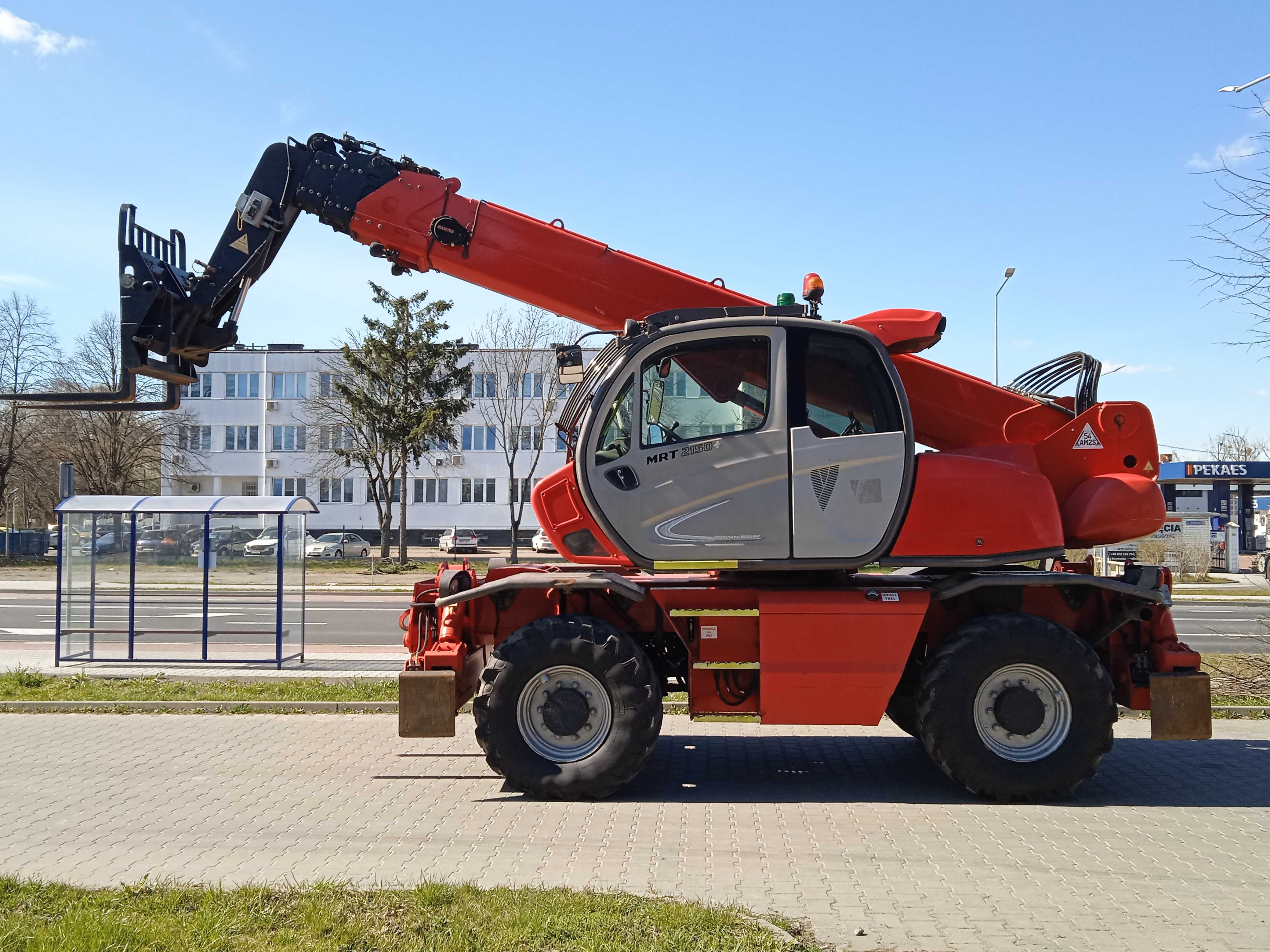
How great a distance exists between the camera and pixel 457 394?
46344mm

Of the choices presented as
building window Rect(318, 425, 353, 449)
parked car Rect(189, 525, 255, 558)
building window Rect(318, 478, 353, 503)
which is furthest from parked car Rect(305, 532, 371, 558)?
parked car Rect(189, 525, 255, 558)

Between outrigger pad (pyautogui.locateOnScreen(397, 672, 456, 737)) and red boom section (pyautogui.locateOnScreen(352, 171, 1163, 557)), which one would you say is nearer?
outrigger pad (pyautogui.locateOnScreen(397, 672, 456, 737))

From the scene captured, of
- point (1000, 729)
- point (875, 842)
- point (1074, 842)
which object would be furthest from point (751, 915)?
point (1000, 729)

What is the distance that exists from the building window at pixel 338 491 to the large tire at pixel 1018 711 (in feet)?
177

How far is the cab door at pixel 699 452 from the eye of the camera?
262 inches

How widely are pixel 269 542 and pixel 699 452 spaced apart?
878 centimetres

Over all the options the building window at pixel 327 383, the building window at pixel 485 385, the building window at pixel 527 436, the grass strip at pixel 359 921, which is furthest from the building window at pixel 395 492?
the grass strip at pixel 359 921

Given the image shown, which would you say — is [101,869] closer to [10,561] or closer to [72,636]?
[72,636]

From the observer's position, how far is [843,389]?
6832 millimetres

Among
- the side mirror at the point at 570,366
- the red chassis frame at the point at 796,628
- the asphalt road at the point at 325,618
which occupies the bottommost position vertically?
the asphalt road at the point at 325,618

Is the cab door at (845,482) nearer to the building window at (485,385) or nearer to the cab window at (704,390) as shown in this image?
the cab window at (704,390)

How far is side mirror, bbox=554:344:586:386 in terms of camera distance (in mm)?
7039

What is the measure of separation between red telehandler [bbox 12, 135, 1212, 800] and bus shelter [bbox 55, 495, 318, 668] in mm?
6236

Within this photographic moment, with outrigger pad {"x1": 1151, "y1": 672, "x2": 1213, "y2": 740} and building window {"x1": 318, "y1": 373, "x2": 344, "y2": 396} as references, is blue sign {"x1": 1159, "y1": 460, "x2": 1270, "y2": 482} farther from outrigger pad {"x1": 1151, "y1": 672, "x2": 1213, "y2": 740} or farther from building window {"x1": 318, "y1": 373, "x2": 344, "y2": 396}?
outrigger pad {"x1": 1151, "y1": 672, "x2": 1213, "y2": 740}
